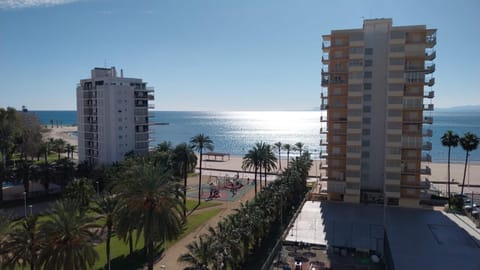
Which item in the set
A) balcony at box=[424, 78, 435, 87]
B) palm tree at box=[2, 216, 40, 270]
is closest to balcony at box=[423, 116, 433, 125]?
balcony at box=[424, 78, 435, 87]

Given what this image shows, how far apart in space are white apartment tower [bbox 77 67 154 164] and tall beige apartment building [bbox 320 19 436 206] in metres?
41.8

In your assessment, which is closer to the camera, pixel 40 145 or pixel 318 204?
pixel 318 204

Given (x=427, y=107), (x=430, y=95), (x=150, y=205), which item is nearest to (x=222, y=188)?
(x=427, y=107)

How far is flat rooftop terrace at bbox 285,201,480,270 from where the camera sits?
30297 mm

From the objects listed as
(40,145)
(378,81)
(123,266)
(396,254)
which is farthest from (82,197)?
(40,145)

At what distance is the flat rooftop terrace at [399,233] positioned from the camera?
30.3m

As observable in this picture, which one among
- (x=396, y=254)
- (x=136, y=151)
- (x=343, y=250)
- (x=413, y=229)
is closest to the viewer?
(x=396, y=254)

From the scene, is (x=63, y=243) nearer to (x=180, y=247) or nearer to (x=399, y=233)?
(x=180, y=247)

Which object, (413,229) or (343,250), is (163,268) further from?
(413,229)

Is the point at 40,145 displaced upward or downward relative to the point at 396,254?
upward

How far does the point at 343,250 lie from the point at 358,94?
24174 millimetres

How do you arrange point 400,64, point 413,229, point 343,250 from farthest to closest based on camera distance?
point 400,64, point 413,229, point 343,250

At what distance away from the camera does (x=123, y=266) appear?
102 feet

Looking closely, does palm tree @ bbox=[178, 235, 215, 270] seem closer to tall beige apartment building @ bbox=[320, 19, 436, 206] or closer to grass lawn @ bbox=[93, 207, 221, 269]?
grass lawn @ bbox=[93, 207, 221, 269]
